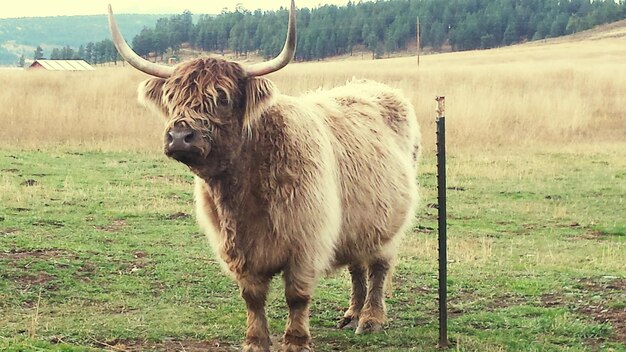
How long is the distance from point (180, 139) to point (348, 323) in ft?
7.92

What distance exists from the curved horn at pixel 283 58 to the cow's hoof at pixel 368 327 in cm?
207

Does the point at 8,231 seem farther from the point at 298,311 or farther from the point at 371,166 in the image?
the point at 298,311

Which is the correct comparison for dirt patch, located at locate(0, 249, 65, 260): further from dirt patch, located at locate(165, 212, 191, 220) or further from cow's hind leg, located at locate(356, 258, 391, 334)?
cow's hind leg, located at locate(356, 258, 391, 334)

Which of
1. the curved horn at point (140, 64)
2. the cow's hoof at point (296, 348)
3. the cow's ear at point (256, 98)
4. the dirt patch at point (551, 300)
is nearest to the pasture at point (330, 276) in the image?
the dirt patch at point (551, 300)

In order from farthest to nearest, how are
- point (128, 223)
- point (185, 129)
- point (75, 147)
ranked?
point (75, 147), point (128, 223), point (185, 129)

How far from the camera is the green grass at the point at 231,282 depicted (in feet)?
19.7

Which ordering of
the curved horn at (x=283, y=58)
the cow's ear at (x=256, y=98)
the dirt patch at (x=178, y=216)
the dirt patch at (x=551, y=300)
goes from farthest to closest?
the dirt patch at (x=178, y=216) < the dirt patch at (x=551, y=300) < the cow's ear at (x=256, y=98) < the curved horn at (x=283, y=58)

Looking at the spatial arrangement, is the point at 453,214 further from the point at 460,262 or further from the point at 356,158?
the point at 356,158

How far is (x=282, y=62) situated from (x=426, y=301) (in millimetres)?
2768

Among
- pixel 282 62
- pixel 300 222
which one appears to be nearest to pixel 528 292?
pixel 300 222

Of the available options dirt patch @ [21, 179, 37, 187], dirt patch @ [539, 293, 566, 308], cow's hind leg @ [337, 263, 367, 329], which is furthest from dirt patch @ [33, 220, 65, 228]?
dirt patch @ [539, 293, 566, 308]

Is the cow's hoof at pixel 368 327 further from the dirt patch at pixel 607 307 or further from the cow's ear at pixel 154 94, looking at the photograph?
the cow's ear at pixel 154 94

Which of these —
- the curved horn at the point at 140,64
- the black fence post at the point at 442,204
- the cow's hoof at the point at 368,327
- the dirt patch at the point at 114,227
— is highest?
the curved horn at the point at 140,64

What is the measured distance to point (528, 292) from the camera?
7336 mm
